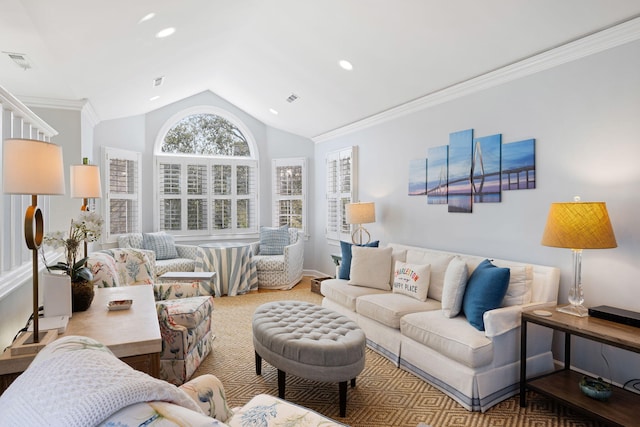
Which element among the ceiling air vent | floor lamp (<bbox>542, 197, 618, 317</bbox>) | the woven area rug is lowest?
the woven area rug

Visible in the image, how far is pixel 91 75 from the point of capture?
376 centimetres

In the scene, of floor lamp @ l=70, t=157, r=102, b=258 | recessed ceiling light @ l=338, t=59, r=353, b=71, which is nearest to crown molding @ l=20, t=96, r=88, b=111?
floor lamp @ l=70, t=157, r=102, b=258

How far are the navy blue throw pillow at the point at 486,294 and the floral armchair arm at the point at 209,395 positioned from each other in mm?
1942

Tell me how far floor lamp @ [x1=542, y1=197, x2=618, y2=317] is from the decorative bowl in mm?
418

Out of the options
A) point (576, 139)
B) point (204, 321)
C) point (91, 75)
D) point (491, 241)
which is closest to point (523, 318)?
point (491, 241)

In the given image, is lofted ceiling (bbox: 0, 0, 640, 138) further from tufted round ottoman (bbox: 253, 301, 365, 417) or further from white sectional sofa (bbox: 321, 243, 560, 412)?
tufted round ottoman (bbox: 253, 301, 365, 417)

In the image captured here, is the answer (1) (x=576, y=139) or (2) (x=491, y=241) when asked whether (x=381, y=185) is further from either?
(1) (x=576, y=139)

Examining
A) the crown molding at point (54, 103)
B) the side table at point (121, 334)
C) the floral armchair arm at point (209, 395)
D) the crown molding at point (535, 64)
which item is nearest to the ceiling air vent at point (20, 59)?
the crown molding at point (54, 103)

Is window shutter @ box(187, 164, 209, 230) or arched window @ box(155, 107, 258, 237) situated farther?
window shutter @ box(187, 164, 209, 230)

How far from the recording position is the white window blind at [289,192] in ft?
23.3

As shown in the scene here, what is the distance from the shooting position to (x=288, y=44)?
14.3 feet

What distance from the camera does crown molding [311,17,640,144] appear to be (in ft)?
8.50

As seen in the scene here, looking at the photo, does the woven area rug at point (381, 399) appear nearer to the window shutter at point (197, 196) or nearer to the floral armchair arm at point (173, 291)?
the floral armchair arm at point (173, 291)

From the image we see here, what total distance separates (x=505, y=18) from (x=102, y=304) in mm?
→ 3385
